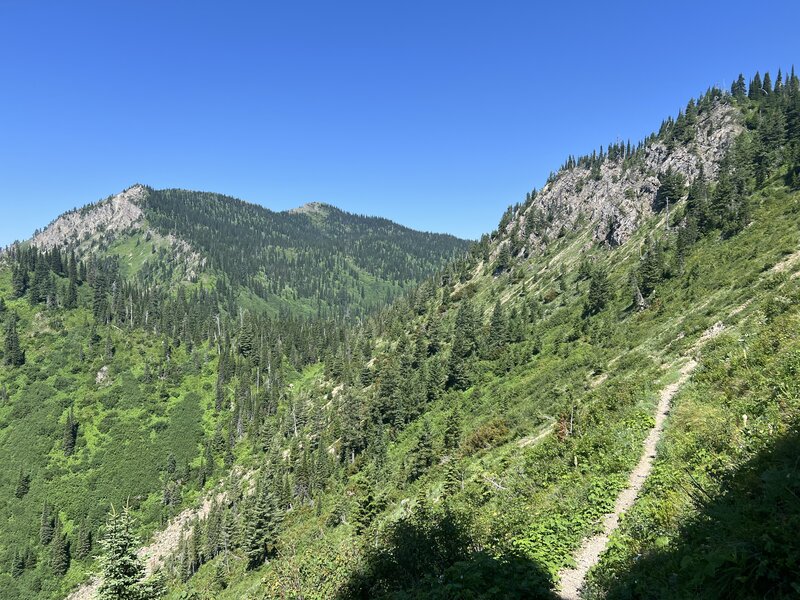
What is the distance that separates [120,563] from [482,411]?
4233cm

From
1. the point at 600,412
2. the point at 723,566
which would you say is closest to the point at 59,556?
the point at 600,412

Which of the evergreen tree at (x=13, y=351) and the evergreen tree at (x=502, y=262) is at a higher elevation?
the evergreen tree at (x=502, y=262)

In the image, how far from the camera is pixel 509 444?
33688 mm

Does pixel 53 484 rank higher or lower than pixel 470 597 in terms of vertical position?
lower

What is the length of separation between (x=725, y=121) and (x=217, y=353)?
639 feet

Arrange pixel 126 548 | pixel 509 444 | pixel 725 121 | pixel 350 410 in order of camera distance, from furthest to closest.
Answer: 1. pixel 725 121
2. pixel 350 410
3. pixel 509 444
4. pixel 126 548

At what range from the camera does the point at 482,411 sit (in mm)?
55500

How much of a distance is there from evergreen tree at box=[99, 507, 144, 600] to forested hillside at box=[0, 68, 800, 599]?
10.0 inches

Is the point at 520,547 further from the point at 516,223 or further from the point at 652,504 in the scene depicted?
the point at 516,223

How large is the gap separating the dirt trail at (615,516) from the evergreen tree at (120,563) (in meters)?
22.0

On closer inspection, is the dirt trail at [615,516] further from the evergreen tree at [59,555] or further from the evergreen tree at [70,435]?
the evergreen tree at [70,435]

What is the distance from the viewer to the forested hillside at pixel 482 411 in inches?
480

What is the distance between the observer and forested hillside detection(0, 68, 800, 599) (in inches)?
480

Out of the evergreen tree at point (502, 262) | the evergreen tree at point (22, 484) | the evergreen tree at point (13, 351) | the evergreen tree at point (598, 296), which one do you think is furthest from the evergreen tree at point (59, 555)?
the evergreen tree at point (502, 262)
